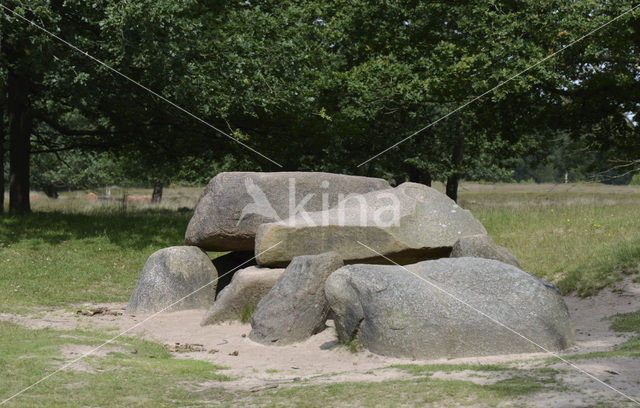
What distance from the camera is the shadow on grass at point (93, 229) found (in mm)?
18812

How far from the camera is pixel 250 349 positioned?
34.6ft

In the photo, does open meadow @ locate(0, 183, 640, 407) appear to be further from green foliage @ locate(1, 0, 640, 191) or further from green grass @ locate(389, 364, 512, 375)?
green foliage @ locate(1, 0, 640, 191)

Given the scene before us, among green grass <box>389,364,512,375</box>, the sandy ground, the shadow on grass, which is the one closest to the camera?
the sandy ground

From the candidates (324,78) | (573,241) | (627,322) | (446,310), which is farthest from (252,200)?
(324,78)

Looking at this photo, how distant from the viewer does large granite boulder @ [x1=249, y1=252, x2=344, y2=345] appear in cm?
1089

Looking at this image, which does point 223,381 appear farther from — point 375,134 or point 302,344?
point 375,134

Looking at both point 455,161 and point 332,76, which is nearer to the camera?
point 332,76

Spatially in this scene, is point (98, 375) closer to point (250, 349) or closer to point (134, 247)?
point (250, 349)

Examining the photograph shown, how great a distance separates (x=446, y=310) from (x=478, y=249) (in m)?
2.62

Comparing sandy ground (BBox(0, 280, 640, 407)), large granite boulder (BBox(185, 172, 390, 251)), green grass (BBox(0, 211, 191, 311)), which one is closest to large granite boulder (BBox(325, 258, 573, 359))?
sandy ground (BBox(0, 280, 640, 407))

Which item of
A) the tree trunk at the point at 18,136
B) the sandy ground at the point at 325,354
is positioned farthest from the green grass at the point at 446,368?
the tree trunk at the point at 18,136

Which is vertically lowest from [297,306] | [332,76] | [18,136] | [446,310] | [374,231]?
[297,306]

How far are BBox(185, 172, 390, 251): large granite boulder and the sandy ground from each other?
64.7 inches

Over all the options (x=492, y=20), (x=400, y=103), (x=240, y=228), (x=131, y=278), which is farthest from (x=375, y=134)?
(x=240, y=228)
